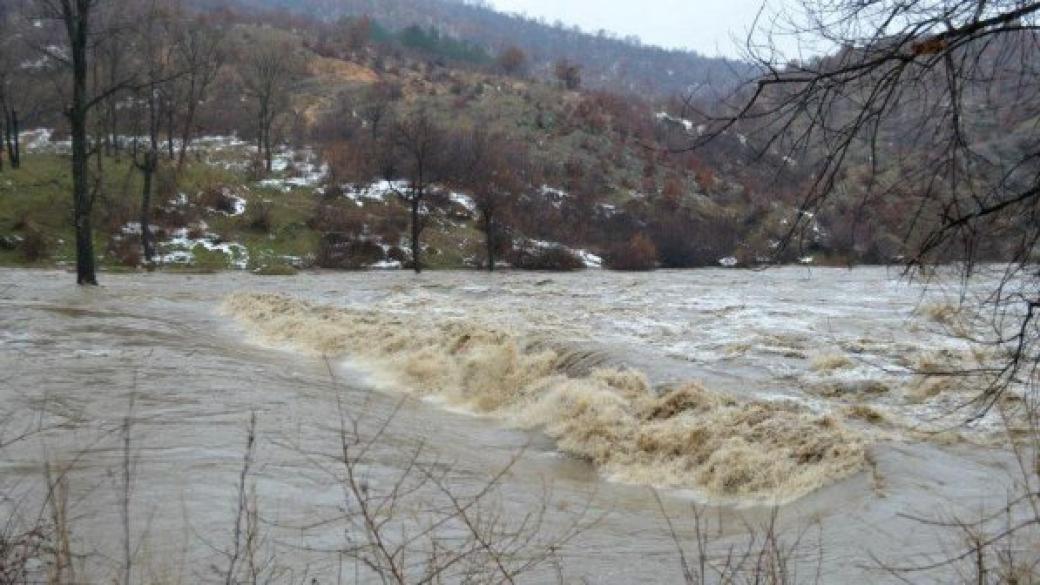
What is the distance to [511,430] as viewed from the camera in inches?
426

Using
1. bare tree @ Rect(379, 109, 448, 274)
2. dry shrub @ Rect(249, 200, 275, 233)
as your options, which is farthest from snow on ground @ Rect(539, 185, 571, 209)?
dry shrub @ Rect(249, 200, 275, 233)

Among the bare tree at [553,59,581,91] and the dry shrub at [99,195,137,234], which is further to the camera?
the bare tree at [553,59,581,91]

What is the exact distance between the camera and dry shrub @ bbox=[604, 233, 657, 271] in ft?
140

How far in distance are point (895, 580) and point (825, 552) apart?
646 mm

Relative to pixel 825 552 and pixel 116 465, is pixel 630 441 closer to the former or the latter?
pixel 825 552

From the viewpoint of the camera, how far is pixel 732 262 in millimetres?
46031

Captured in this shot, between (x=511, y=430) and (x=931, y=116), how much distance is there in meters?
7.58

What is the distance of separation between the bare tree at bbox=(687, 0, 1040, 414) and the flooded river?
0.59 meters

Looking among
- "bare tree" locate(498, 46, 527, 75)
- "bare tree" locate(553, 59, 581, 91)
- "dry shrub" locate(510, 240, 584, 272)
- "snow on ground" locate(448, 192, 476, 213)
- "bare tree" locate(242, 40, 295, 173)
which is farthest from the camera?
"bare tree" locate(498, 46, 527, 75)

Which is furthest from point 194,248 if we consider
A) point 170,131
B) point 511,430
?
point 511,430

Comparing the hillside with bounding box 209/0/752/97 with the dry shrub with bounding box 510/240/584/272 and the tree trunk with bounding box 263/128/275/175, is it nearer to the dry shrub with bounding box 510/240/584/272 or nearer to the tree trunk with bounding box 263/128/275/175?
the tree trunk with bounding box 263/128/275/175

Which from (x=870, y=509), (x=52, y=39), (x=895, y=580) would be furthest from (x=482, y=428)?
(x=52, y=39)

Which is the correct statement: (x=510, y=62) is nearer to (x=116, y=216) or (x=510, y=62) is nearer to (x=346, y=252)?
(x=346, y=252)

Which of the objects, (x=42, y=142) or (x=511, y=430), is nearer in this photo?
(x=511, y=430)
